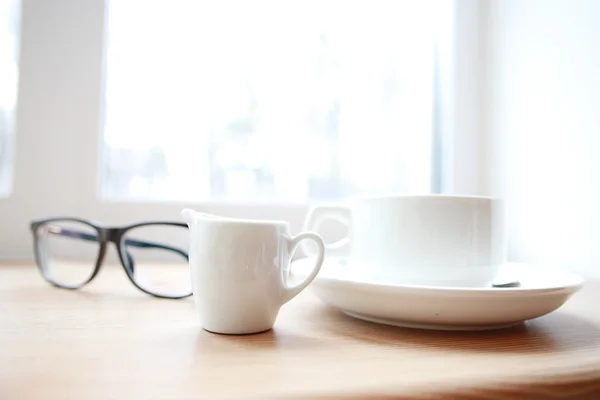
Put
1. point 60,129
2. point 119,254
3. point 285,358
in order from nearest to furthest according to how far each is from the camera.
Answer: point 285,358, point 119,254, point 60,129

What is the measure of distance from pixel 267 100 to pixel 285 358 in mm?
700

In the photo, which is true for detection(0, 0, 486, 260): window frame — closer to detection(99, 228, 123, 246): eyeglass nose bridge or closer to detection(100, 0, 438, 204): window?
detection(100, 0, 438, 204): window

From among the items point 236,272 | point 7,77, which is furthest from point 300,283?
point 7,77

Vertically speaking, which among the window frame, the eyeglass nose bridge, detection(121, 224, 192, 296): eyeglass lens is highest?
the window frame

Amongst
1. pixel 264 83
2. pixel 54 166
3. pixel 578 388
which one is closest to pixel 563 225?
pixel 578 388

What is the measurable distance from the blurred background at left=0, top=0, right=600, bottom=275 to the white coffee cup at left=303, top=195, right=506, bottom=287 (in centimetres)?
37

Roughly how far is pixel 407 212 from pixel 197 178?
0.57 m

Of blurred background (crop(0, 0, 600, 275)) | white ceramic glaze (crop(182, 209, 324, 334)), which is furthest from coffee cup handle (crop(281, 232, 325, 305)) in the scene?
blurred background (crop(0, 0, 600, 275))

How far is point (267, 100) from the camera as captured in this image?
2.94ft

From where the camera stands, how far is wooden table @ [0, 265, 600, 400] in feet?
0.73

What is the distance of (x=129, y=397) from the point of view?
208 millimetres

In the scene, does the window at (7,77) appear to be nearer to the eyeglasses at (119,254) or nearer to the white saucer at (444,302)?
the eyeglasses at (119,254)

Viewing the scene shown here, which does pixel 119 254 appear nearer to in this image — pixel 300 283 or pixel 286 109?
pixel 300 283

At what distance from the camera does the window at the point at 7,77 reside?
31.1 inches
